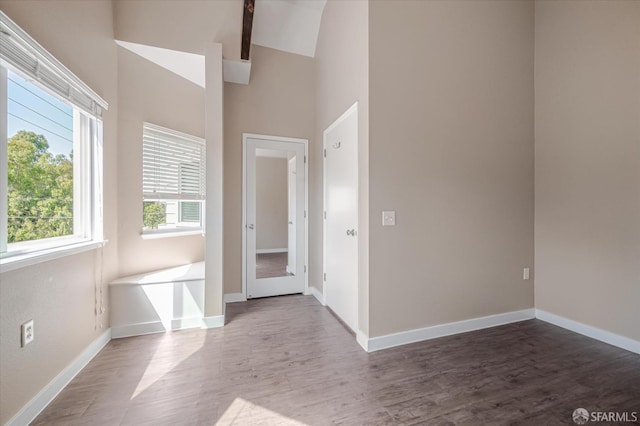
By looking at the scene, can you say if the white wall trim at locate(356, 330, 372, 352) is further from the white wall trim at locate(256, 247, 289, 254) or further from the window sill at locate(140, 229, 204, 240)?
the window sill at locate(140, 229, 204, 240)

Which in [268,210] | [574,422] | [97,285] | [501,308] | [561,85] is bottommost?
[574,422]

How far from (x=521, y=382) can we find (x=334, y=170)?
2.48 meters

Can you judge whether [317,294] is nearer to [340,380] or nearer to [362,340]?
[362,340]

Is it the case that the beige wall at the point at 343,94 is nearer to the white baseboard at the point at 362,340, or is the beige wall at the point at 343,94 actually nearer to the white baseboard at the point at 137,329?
the white baseboard at the point at 362,340

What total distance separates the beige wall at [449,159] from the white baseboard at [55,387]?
7.59ft

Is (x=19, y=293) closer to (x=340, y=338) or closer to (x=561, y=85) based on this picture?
(x=340, y=338)

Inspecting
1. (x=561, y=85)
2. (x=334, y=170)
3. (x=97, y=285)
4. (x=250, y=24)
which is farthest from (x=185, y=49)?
(x=561, y=85)

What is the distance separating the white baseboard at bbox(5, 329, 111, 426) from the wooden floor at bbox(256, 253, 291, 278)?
1765mm

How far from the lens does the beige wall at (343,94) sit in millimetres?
2352

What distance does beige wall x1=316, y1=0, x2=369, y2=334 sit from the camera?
2352 millimetres

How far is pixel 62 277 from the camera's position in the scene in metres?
1.89

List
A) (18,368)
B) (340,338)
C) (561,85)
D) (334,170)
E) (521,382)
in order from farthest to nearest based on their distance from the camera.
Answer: (334,170), (561,85), (340,338), (521,382), (18,368)

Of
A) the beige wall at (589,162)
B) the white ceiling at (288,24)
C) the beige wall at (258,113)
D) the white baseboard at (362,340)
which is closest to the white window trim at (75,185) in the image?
the beige wall at (258,113)

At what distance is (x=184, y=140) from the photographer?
3.44 metres
